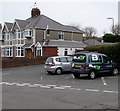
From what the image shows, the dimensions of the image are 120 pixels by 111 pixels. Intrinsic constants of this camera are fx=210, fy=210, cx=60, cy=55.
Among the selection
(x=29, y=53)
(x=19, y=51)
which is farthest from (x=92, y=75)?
(x=19, y=51)

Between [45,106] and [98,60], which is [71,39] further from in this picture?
[45,106]

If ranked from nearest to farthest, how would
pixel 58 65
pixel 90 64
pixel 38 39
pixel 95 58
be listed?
1. pixel 90 64
2. pixel 95 58
3. pixel 58 65
4. pixel 38 39

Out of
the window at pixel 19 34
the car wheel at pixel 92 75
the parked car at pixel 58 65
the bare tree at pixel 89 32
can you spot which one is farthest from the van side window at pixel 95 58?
the bare tree at pixel 89 32

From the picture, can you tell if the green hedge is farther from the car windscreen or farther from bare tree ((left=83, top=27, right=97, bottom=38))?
bare tree ((left=83, top=27, right=97, bottom=38))

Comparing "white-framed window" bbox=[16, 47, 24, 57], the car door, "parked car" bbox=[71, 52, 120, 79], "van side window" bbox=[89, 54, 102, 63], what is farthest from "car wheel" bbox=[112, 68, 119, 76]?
"white-framed window" bbox=[16, 47, 24, 57]

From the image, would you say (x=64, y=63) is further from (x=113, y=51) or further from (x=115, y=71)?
(x=113, y=51)

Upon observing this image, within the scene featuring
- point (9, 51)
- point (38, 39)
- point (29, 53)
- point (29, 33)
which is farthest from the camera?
point (9, 51)

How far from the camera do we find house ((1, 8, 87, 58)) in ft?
121

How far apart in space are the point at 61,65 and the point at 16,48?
Result: 961 inches

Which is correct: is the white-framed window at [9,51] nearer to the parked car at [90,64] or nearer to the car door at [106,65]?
the parked car at [90,64]

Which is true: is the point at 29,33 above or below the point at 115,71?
above

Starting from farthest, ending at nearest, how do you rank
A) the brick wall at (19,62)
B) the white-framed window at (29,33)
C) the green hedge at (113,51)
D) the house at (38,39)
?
the white-framed window at (29,33), the house at (38,39), the brick wall at (19,62), the green hedge at (113,51)

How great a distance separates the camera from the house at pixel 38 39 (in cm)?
3698

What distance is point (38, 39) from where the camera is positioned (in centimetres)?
3859
